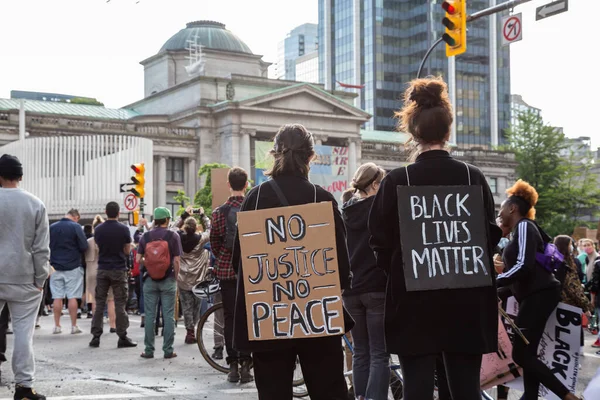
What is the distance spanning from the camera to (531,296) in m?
6.39

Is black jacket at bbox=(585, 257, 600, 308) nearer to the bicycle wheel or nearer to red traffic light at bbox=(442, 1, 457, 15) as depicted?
red traffic light at bbox=(442, 1, 457, 15)

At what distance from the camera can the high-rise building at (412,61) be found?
120875mm

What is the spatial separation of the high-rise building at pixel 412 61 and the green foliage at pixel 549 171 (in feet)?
225

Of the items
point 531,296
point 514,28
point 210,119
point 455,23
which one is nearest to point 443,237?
point 531,296

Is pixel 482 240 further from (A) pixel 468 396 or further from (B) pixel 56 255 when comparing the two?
(B) pixel 56 255

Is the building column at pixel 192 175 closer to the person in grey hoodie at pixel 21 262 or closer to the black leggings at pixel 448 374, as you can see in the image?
the person in grey hoodie at pixel 21 262

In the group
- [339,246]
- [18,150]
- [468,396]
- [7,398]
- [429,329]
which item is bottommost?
[7,398]

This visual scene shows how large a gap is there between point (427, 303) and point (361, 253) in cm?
238

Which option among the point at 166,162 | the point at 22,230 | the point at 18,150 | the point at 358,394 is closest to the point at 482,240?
the point at 358,394

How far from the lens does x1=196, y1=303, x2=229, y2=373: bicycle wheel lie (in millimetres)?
9453

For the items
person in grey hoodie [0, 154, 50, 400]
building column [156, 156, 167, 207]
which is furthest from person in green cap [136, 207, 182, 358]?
building column [156, 156, 167, 207]

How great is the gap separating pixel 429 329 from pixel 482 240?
0.55m

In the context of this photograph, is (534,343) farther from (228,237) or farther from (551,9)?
(551,9)

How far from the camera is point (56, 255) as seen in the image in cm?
1466
